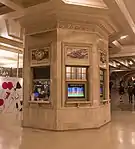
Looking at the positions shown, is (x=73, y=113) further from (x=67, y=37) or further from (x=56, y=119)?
(x=67, y=37)

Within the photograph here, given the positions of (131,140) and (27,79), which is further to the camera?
(27,79)

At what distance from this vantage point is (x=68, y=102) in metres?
6.98

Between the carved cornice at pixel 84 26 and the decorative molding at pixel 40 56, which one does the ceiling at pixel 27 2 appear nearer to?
the carved cornice at pixel 84 26

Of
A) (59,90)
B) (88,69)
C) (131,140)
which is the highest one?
(88,69)

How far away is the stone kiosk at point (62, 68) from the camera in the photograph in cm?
695

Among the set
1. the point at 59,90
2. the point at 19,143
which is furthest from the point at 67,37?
the point at 19,143

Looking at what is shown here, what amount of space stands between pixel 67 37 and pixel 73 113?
2.48 m

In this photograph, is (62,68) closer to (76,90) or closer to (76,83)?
(76,83)

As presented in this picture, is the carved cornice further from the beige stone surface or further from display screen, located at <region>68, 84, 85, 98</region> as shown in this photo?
display screen, located at <region>68, 84, 85, 98</region>

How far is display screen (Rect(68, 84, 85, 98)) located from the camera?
7.22 meters

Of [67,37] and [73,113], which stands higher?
[67,37]

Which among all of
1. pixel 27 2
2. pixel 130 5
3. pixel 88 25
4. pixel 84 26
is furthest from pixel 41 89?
pixel 130 5

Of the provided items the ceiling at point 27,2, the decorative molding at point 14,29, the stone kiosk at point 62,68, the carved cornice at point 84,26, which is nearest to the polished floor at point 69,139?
the stone kiosk at point 62,68

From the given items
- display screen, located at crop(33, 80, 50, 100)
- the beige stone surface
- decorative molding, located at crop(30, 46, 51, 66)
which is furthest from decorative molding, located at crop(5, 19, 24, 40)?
display screen, located at crop(33, 80, 50, 100)
